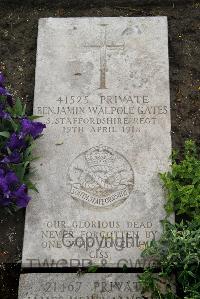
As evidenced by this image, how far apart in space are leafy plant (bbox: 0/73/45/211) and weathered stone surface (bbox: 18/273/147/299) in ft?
2.11

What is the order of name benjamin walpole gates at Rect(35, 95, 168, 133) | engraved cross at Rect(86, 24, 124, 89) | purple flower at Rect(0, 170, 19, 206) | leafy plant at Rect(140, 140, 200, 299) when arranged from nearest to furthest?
leafy plant at Rect(140, 140, 200, 299)
purple flower at Rect(0, 170, 19, 206)
name benjamin walpole gates at Rect(35, 95, 168, 133)
engraved cross at Rect(86, 24, 124, 89)

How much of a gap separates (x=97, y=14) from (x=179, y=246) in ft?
9.28

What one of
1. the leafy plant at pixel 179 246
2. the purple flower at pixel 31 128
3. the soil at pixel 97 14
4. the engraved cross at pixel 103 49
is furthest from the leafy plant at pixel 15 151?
the leafy plant at pixel 179 246

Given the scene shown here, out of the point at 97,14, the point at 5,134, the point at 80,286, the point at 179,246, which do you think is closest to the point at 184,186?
the point at 179,246

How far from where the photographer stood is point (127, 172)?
5.21 m

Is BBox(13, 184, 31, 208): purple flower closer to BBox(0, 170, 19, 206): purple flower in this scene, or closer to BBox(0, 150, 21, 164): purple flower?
BBox(0, 170, 19, 206): purple flower

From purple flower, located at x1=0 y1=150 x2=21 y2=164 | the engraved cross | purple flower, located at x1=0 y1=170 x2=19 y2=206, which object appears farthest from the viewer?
the engraved cross

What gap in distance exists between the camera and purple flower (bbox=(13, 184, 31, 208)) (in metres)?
4.94

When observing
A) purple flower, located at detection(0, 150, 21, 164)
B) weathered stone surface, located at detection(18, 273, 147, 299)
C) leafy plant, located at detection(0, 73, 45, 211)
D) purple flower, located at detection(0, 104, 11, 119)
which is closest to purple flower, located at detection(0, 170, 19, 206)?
leafy plant, located at detection(0, 73, 45, 211)

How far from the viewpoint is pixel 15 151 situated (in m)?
5.14

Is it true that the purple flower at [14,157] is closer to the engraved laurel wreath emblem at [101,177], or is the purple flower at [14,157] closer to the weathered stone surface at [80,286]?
the engraved laurel wreath emblem at [101,177]

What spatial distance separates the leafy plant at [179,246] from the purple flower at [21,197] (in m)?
1.06

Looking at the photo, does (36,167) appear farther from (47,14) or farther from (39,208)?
(47,14)

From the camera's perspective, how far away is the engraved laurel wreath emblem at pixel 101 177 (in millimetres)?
5102
